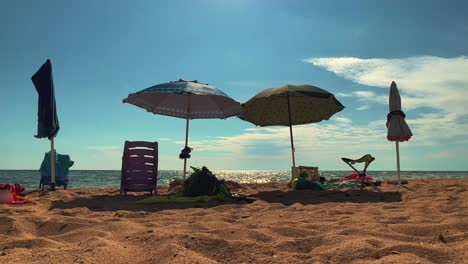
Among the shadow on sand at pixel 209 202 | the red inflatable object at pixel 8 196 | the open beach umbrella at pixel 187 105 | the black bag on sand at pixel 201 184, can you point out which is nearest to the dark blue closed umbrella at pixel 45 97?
the open beach umbrella at pixel 187 105

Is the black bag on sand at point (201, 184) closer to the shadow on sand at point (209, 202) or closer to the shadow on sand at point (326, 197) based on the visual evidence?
the shadow on sand at point (209, 202)

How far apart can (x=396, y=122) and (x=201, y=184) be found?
4.51 metres

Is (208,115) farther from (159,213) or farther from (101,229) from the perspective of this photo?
(101,229)

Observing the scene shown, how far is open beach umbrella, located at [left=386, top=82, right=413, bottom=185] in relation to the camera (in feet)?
25.3

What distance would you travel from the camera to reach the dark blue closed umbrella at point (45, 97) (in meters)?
7.68

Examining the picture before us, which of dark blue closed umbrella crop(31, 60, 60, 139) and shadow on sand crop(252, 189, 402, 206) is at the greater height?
dark blue closed umbrella crop(31, 60, 60, 139)

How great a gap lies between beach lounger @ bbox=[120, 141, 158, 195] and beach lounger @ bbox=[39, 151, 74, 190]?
288 centimetres

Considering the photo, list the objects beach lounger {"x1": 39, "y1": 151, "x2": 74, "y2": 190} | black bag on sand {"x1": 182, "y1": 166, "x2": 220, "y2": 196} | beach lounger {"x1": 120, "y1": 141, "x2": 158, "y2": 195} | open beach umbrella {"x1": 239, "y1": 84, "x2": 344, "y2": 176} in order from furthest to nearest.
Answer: open beach umbrella {"x1": 239, "y1": 84, "x2": 344, "y2": 176} → beach lounger {"x1": 39, "y1": 151, "x2": 74, "y2": 190} → beach lounger {"x1": 120, "y1": 141, "x2": 158, "y2": 195} → black bag on sand {"x1": 182, "y1": 166, "x2": 220, "y2": 196}

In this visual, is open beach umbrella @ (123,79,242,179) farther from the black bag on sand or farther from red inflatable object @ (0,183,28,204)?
red inflatable object @ (0,183,28,204)

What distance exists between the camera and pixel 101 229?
3479 millimetres

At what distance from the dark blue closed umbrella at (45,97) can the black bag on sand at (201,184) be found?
3391 millimetres

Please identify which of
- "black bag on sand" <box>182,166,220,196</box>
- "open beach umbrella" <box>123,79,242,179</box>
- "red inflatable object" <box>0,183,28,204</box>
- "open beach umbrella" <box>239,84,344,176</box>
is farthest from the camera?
"open beach umbrella" <box>239,84,344,176</box>

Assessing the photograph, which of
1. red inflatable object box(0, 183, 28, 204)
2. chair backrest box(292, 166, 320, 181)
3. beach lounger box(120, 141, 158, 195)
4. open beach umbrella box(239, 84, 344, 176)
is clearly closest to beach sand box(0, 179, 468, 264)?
red inflatable object box(0, 183, 28, 204)

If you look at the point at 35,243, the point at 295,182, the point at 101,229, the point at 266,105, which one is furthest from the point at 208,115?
the point at 35,243
